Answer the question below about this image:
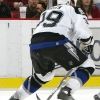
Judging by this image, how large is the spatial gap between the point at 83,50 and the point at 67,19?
388 mm

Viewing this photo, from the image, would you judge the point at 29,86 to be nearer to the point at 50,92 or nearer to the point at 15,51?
the point at 50,92

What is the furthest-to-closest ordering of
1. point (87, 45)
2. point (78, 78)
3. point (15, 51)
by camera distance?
point (15, 51) < point (87, 45) < point (78, 78)

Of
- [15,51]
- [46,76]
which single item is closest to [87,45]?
[46,76]

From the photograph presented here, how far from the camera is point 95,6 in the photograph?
511 cm

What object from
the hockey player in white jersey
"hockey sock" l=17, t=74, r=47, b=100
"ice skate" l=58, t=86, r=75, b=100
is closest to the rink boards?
"hockey sock" l=17, t=74, r=47, b=100

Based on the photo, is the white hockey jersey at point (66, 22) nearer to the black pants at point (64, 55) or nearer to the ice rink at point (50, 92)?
the black pants at point (64, 55)

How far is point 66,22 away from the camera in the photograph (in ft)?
10.6

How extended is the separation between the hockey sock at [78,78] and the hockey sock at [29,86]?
42 centimetres

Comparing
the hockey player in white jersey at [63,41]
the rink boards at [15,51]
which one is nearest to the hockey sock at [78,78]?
the hockey player in white jersey at [63,41]

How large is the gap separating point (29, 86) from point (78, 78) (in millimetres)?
504

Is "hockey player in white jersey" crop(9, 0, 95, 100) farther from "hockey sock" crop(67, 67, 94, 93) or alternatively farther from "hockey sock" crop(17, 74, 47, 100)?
"hockey sock" crop(17, 74, 47, 100)

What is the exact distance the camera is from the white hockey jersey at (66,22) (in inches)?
127

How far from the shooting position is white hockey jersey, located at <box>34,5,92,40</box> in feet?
10.6

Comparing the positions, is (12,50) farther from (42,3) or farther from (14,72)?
(42,3)
